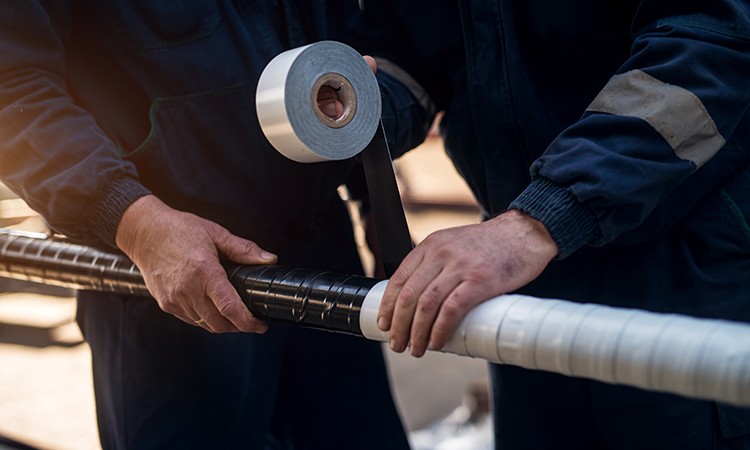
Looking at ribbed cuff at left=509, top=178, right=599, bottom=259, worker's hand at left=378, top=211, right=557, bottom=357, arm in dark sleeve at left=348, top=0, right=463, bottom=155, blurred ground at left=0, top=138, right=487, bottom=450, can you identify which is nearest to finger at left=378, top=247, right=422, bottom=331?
worker's hand at left=378, top=211, right=557, bottom=357

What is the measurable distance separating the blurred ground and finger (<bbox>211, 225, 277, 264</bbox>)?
1.48 metres

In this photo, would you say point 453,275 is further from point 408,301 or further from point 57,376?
point 57,376

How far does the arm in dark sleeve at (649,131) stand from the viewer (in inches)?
30.8

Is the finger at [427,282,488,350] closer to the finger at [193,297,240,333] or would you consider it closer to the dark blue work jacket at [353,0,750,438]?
the dark blue work jacket at [353,0,750,438]

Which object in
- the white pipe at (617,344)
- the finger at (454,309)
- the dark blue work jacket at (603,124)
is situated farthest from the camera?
the dark blue work jacket at (603,124)

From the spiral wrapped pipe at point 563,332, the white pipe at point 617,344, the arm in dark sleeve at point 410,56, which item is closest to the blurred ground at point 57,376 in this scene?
the arm in dark sleeve at point 410,56

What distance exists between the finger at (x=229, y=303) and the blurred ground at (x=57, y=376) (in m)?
1.52

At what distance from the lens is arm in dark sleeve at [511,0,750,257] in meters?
0.78

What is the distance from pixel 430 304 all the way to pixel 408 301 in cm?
2

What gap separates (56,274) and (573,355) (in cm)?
78

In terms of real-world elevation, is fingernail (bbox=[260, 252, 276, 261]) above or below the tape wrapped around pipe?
below

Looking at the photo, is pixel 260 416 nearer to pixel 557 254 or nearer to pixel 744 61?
pixel 557 254

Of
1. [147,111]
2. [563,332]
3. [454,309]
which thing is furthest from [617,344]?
[147,111]

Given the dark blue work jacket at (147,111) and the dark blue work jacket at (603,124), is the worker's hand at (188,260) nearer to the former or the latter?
the dark blue work jacket at (147,111)
